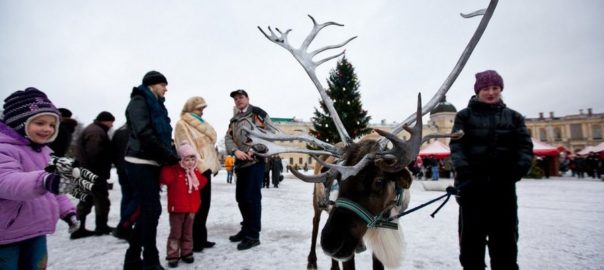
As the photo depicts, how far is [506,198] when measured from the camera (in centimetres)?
245

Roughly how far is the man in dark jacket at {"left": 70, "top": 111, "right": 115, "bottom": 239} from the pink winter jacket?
3088 mm

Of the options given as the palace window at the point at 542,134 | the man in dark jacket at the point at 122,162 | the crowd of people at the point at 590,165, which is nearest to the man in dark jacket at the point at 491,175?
the man in dark jacket at the point at 122,162

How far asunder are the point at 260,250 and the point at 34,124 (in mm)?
2834

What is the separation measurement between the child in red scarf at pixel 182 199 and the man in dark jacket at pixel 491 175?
2.89m

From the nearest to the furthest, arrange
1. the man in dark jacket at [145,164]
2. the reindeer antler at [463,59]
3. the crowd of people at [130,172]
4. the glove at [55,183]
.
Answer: the glove at [55,183] < the crowd of people at [130,172] < the reindeer antler at [463,59] < the man in dark jacket at [145,164]

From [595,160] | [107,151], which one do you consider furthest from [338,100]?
[107,151]

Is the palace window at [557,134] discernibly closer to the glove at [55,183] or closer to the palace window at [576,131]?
the palace window at [576,131]

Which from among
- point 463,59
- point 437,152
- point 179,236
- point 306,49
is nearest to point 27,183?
point 179,236

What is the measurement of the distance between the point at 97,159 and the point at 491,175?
586cm

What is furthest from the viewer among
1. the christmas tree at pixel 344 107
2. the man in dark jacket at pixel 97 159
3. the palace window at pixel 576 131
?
the palace window at pixel 576 131

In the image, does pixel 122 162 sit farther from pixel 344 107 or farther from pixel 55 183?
pixel 344 107

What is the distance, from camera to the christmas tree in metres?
25.5

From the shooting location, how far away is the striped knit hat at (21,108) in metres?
1.95

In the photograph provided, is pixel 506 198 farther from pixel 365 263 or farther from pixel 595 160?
pixel 595 160
